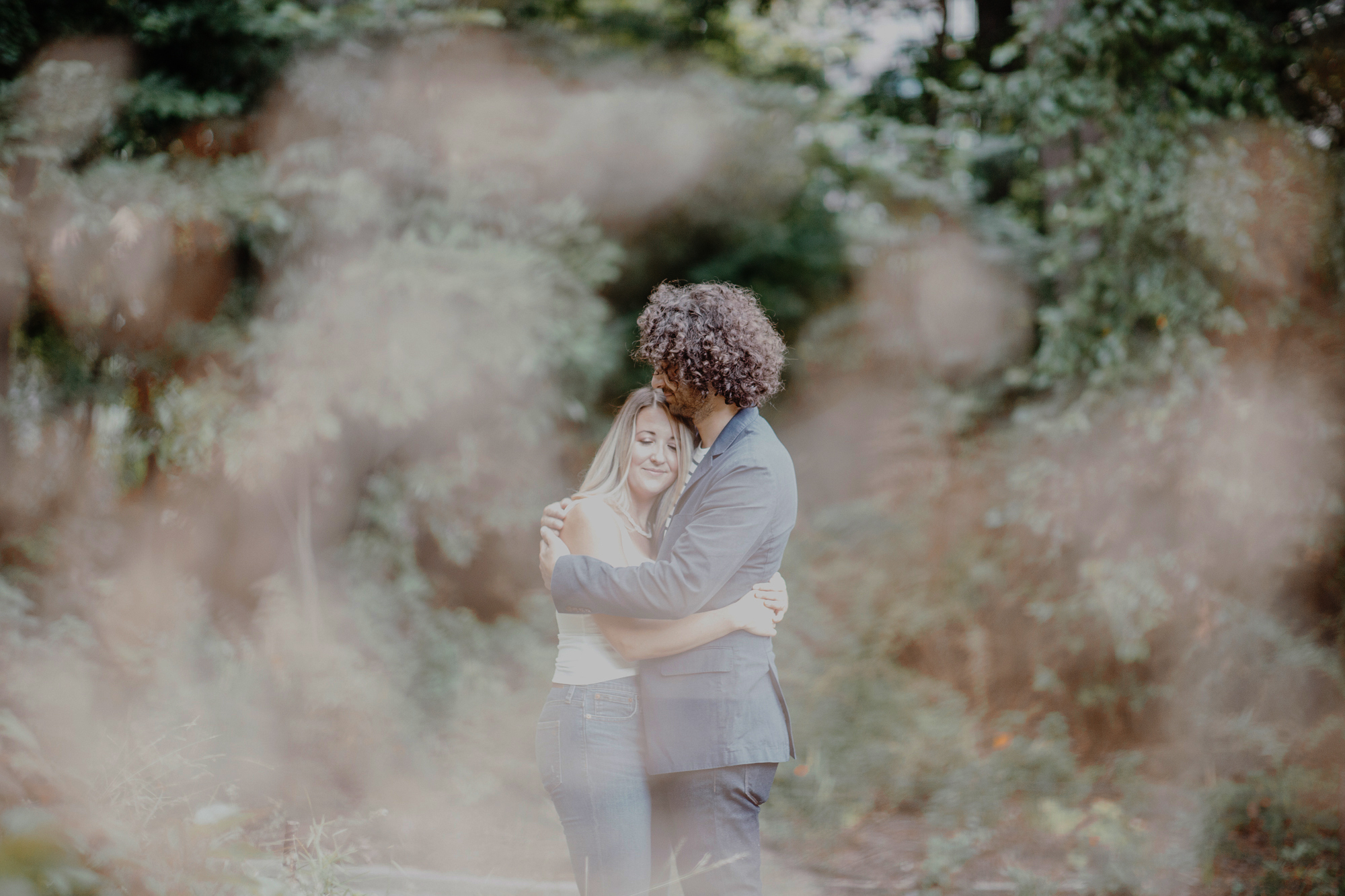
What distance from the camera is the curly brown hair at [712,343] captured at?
193 centimetres

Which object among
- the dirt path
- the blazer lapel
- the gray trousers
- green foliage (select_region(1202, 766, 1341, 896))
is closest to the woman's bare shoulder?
the blazer lapel

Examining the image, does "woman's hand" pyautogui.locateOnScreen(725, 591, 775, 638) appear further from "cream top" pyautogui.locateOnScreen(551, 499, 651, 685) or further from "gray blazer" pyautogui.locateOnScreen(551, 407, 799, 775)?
"cream top" pyautogui.locateOnScreen(551, 499, 651, 685)

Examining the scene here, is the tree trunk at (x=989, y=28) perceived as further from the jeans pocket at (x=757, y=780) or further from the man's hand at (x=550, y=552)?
the jeans pocket at (x=757, y=780)

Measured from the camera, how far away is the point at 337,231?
4750mm

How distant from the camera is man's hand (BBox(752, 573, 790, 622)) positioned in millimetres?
1955

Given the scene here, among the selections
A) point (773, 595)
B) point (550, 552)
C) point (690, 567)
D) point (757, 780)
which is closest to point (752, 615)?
point (773, 595)

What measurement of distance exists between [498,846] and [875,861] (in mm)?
1652

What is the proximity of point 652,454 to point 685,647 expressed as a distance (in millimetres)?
452

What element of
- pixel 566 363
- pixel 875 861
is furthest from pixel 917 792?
pixel 566 363

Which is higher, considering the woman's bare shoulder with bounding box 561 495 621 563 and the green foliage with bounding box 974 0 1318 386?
the green foliage with bounding box 974 0 1318 386

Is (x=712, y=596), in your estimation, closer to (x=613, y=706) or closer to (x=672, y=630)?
(x=672, y=630)

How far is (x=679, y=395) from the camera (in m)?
2.02

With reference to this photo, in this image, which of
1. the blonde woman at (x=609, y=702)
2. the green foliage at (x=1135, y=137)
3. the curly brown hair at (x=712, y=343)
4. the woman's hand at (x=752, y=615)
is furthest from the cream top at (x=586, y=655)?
the green foliage at (x=1135, y=137)

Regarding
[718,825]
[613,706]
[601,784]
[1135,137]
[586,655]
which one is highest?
[1135,137]
